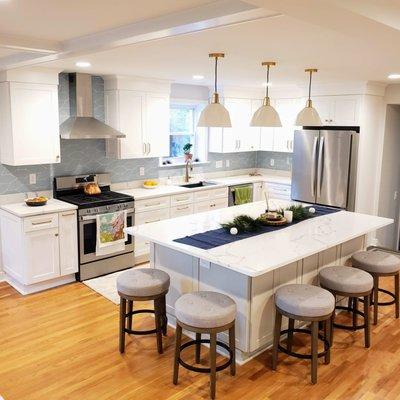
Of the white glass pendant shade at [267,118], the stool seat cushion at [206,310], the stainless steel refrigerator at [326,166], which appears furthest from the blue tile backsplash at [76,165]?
the stool seat cushion at [206,310]

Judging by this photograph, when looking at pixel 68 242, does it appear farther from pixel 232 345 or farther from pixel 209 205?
pixel 232 345

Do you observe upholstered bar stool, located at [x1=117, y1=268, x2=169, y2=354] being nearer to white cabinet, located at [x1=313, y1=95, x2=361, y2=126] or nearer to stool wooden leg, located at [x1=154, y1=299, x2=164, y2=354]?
stool wooden leg, located at [x1=154, y1=299, x2=164, y2=354]

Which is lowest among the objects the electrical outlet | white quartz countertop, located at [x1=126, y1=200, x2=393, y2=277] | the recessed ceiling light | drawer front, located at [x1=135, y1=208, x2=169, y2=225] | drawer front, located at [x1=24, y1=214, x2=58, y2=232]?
drawer front, located at [x1=135, y1=208, x2=169, y2=225]

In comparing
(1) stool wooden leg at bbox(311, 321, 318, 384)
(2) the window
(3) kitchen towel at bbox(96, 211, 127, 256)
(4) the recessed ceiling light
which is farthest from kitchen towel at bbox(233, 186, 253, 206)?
(1) stool wooden leg at bbox(311, 321, 318, 384)

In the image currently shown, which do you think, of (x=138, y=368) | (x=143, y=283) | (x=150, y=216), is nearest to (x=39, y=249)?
(x=150, y=216)

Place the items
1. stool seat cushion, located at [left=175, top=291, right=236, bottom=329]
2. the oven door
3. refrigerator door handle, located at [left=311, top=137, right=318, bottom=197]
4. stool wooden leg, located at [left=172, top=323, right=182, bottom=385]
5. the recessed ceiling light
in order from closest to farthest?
stool seat cushion, located at [left=175, top=291, right=236, bottom=329], stool wooden leg, located at [left=172, top=323, right=182, bottom=385], the recessed ceiling light, the oven door, refrigerator door handle, located at [left=311, top=137, right=318, bottom=197]

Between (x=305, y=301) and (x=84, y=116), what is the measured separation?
3.49 meters

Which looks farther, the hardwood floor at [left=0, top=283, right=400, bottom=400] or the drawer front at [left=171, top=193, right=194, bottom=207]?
the drawer front at [left=171, top=193, right=194, bottom=207]

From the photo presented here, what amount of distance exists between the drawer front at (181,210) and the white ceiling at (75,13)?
3244 mm

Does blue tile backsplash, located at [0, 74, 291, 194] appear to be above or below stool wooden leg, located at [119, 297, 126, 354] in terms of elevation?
above

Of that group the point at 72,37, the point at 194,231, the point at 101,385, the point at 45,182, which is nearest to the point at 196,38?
the point at 72,37

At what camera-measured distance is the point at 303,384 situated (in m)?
3.19

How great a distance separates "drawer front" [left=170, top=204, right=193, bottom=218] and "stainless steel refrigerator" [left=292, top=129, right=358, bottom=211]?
164cm

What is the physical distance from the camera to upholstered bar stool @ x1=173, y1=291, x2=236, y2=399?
9.64 ft
